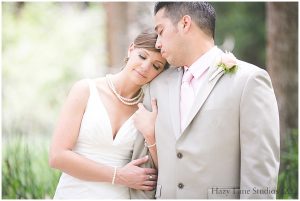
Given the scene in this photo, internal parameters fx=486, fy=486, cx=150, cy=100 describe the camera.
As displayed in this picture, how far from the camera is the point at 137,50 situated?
3.29 meters

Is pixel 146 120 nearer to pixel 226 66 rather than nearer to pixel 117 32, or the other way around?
pixel 226 66

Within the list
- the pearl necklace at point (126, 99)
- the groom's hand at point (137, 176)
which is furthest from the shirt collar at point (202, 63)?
the groom's hand at point (137, 176)

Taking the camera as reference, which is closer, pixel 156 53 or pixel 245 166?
pixel 245 166

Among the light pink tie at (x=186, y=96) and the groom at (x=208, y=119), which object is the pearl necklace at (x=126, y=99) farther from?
the light pink tie at (x=186, y=96)

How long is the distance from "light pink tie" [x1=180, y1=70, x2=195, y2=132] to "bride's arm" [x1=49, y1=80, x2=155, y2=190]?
17.0 inches

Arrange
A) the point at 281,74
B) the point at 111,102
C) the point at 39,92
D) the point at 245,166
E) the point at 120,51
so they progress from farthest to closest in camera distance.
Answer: the point at 39,92 < the point at 120,51 < the point at 281,74 < the point at 111,102 < the point at 245,166

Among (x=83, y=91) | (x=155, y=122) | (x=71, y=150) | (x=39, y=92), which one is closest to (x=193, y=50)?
(x=155, y=122)

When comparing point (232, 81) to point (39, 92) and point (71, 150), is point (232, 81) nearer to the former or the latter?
point (71, 150)

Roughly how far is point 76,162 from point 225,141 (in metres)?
1.00

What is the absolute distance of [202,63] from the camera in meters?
3.10

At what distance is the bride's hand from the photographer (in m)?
3.12

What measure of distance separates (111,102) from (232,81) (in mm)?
912

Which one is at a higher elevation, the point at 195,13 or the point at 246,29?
the point at 195,13

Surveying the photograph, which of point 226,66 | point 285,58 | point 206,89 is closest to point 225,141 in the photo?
point 206,89
